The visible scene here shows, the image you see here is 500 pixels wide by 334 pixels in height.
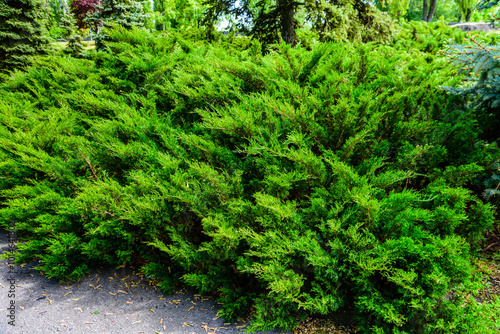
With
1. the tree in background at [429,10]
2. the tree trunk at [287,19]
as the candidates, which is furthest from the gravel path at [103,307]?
the tree in background at [429,10]

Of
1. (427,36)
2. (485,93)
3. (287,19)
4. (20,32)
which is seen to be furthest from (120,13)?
(485,93)

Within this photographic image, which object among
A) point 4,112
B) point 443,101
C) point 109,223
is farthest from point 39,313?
point 443,101

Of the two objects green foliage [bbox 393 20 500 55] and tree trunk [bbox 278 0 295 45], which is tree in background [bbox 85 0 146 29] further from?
green foliage [bbox 393 20 500 55]

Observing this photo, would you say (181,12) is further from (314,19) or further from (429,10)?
(429,10)

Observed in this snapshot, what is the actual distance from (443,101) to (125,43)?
5443 mm

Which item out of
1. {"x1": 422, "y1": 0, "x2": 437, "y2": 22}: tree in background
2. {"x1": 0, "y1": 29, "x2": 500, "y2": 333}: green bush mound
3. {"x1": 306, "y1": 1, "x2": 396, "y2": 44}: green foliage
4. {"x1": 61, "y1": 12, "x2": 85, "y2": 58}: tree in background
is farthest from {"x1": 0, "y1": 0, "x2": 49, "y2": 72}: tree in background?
{"x1": 422, "y1": 0, "x2": 437, "y2": 22}: tree in background

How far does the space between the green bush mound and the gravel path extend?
0.59 ft

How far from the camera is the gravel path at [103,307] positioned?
245 centimetres

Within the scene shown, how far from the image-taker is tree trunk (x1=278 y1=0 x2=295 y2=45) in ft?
22.1

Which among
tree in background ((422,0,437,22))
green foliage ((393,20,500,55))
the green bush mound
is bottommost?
the green bush mound

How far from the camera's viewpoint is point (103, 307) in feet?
8.79

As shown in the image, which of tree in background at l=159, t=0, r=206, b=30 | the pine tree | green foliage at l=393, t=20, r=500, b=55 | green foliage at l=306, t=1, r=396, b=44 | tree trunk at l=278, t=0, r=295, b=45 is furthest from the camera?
tree in background at l=159, t=0, r=206, b=30

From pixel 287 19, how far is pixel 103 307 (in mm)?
6811

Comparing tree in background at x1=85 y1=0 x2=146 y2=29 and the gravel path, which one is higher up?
tree in background at x1=85 y1=0 x2=146 y2=29
